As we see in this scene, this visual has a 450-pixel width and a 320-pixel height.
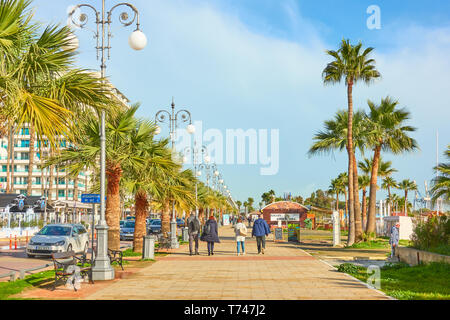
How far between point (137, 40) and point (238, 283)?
709 cm

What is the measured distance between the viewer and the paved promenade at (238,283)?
35.6 ft

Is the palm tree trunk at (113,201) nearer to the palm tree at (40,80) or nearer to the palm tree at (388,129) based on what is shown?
the palm tree at (40,80)

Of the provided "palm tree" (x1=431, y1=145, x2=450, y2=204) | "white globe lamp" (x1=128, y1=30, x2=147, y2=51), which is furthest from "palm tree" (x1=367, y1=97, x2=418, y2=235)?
"white globe lamp" (x1=128, y1=30, x2=147, y2=51)

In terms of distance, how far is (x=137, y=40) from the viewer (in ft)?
46.3

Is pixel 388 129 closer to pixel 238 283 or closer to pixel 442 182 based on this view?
pixel 442 182

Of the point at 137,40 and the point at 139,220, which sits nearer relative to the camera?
the point at 137,40

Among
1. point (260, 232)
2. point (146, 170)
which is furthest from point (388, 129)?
point (146, 170)

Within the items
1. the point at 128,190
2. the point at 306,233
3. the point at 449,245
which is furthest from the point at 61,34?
the point at 306,233

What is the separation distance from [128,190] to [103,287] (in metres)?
9.50

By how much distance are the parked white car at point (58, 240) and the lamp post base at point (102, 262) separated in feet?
28.8

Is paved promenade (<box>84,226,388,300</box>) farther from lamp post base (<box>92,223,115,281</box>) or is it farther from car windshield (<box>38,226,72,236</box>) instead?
car windshield (<box>38,226,72,236</box>)

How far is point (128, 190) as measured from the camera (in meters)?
21.7

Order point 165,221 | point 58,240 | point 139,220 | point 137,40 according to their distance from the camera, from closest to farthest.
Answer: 1. point 137,40
2. point 58,240
3. point 139,220
4. point 165,221
